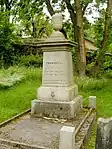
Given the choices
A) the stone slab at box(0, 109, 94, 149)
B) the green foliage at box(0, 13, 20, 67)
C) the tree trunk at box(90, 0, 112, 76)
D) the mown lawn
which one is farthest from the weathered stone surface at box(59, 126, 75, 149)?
the green foliage at box(0, 13, 20, 67)

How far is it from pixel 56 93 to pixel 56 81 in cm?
34

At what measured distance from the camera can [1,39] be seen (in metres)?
17.1

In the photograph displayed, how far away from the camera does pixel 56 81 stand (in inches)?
274

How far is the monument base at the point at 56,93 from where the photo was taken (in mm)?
6762

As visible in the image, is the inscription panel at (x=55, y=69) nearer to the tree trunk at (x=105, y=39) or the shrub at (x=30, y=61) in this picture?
the tree trunk at (x=105, y=39)

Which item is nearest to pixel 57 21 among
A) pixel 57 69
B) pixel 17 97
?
pixel 57 69

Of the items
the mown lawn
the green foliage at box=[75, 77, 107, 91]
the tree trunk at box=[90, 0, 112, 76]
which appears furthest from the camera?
the tree trunk at box=[90, 0, 112, 76]

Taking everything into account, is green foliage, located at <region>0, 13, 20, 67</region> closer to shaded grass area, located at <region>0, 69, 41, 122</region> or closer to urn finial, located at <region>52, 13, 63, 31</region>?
shaded grass area, located at <region>0, 69, 41, 122</region>

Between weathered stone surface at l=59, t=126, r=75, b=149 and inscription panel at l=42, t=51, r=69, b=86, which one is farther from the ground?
inscription panel at l=42, t=51, r=69, b=86

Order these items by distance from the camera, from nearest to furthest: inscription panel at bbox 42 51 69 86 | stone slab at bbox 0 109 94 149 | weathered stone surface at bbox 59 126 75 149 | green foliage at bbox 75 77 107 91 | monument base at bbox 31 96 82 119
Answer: weathered stone surface at bbox 59 126 75 149 < stone slab at bbox 0 109 94 149 < monument base at bbox 31 96 82 119 < inscription panel at bbox 42 51 69 86 < green foliage at bbox 75 77 107 91

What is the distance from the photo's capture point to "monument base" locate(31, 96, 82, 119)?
259 inches

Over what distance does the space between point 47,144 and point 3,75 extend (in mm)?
8317

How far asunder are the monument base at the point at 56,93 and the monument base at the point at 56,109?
0.44 ft

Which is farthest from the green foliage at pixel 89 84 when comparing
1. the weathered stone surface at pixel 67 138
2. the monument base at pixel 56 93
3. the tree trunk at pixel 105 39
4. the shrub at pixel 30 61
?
the shrub at pixel 30 61
